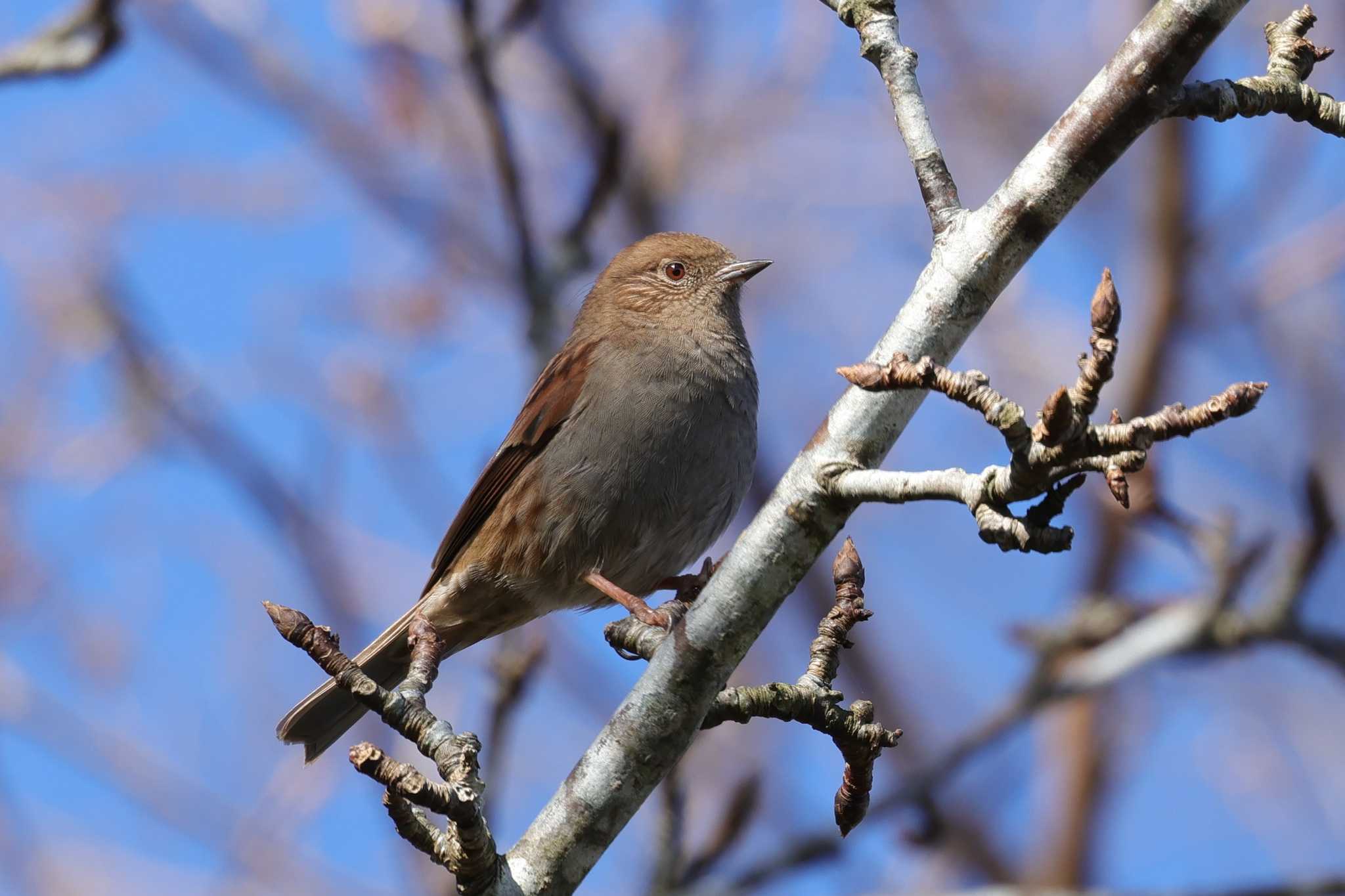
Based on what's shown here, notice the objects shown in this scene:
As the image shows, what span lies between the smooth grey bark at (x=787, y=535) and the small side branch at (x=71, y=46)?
3124 millimetres

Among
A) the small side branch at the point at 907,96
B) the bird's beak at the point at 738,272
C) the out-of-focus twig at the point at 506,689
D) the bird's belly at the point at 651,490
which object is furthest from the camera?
the bird's beak at the point at 738,272

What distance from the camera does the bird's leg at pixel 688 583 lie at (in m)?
4.46

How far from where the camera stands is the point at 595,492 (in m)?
5.32

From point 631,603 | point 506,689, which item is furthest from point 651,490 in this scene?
point 506,689

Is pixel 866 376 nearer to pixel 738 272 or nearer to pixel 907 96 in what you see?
pixel 907 96

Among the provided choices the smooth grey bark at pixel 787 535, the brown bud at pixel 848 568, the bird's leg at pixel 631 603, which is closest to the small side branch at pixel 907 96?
the smooth grey bark at pixel 787 535

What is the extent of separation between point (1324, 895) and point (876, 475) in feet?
11.3

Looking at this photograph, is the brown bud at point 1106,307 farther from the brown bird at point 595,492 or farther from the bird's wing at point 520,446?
the bird's wing at point 520,446

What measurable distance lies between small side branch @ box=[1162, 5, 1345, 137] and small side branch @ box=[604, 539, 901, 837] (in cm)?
151

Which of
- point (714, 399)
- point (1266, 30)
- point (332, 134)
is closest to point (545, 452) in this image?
point (714, 399)

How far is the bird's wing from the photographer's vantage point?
5.75 m

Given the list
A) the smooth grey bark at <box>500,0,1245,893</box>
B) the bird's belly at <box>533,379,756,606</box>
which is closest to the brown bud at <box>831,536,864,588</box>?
the smooth grey bark at <box>500,0,1245,893</box>

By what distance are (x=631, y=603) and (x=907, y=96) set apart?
2016 millimetres

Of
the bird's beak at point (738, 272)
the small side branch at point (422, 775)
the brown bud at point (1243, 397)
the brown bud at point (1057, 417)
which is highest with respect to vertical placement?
the bird's beak at point (738, 272)
